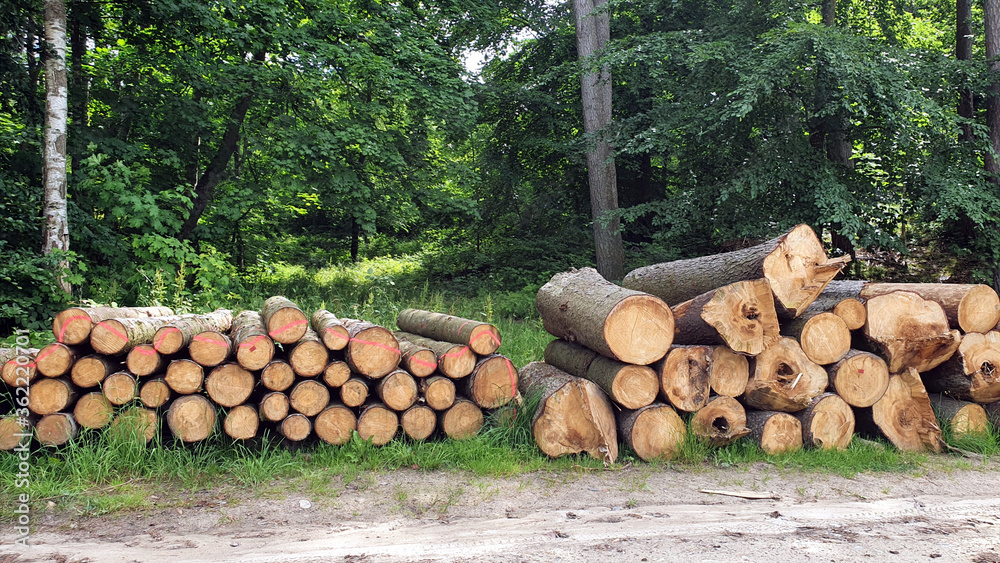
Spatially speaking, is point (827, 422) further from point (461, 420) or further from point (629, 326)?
point (461, 420)

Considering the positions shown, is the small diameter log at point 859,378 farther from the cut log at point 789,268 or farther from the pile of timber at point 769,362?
the cut log at point 789,268

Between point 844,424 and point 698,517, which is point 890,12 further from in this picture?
point 698,517

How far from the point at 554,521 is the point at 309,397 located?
2048 millimetres

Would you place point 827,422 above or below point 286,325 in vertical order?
below

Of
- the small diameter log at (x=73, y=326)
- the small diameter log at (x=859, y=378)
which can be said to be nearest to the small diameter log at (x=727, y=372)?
the small diameter log at (x=859, y=378)

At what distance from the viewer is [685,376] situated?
463 cm

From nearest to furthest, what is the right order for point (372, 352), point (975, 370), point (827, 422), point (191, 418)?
point (191, 418) → point (372, 352) → point (827, 422) → point (975, 370)

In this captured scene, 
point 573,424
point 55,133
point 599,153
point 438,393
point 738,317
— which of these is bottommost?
point 573,424

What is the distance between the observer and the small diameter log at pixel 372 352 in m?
4.57

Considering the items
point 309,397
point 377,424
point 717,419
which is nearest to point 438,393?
point 377,424

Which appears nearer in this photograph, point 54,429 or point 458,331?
point 54,429

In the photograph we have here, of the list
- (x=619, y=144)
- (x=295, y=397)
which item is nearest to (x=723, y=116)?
(x=619, y=144)

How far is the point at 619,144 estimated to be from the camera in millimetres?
9594

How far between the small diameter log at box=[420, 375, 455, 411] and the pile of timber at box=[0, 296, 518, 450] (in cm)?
1
